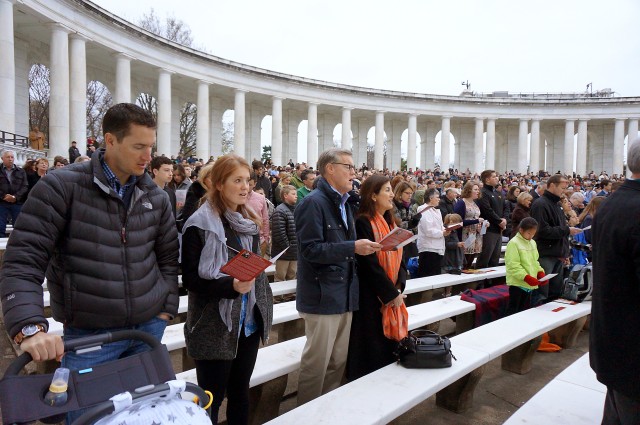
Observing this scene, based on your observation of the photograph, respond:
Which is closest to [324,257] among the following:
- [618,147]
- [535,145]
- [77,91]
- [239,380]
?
[239,380]

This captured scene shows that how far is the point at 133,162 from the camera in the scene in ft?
8.57

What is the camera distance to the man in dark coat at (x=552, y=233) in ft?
23.9

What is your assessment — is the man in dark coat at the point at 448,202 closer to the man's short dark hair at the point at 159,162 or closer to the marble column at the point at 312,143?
the man's short dark hair at the point at 159,162

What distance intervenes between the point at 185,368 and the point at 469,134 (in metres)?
50.9

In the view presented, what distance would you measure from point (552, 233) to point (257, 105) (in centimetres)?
3842

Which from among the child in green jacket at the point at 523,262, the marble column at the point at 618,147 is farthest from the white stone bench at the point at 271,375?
the marble column at the point at 618,147

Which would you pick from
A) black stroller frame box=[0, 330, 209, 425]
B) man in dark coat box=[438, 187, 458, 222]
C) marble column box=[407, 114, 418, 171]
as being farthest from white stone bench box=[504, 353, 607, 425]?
marble column box=[407, 114, 418, 171]

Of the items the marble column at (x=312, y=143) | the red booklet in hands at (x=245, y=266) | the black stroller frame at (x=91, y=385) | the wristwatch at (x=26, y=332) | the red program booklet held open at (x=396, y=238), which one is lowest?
the black stroller frame at (x=91, y=385)

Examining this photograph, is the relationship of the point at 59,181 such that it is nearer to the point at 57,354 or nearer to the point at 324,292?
the point at 57,354

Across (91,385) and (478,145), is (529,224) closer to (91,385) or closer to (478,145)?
(91,385)

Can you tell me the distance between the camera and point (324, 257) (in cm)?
392

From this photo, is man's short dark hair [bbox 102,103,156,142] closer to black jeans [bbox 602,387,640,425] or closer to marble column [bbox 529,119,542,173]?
black jeans [bbox 602,387,640,425]

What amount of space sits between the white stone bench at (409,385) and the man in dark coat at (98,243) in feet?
4.81

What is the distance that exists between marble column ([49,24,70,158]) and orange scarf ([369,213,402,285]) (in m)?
23.2
